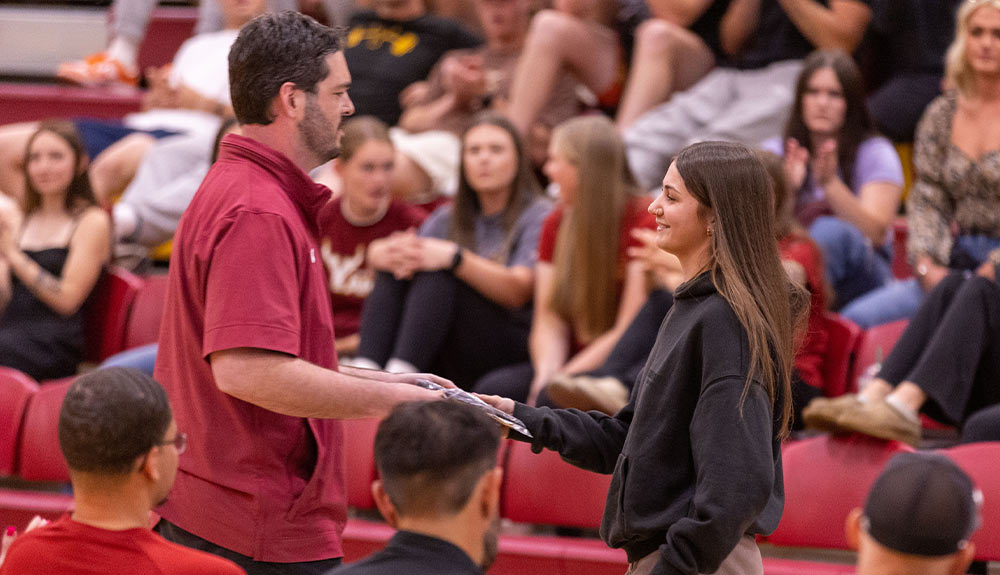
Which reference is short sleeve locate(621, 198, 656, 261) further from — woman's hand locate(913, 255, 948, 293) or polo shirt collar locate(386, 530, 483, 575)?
polo shirt collar locate(386, 530, 483, 575)

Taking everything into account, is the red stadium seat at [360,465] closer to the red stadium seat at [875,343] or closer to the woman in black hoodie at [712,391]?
the red stadium seat at [875,343]

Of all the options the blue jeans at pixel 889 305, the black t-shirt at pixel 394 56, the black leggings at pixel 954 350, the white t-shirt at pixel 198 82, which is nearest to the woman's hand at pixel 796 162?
the blue jeans at pixel 889 305

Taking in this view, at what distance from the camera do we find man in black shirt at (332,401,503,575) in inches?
56.6

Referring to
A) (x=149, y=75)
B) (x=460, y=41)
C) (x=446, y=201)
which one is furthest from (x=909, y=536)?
(x=149, y=75)

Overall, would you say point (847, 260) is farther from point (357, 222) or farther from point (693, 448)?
point (693, 448)

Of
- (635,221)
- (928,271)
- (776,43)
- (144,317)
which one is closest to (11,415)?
(144,317)

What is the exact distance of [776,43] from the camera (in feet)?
15.8

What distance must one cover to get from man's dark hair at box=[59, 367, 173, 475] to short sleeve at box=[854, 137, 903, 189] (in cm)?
302

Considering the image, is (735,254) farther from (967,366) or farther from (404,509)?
(967,366)

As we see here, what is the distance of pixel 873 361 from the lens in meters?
3.55

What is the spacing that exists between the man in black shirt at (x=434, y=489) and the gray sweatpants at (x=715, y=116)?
10.3ft

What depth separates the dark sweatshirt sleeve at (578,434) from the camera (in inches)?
75.4

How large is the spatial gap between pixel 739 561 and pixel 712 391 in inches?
11.0

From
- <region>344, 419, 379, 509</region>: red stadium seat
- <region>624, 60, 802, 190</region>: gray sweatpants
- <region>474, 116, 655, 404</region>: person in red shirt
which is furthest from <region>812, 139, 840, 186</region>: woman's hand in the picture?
<region>344, 419, 379, 509</region>: red stadium seat
